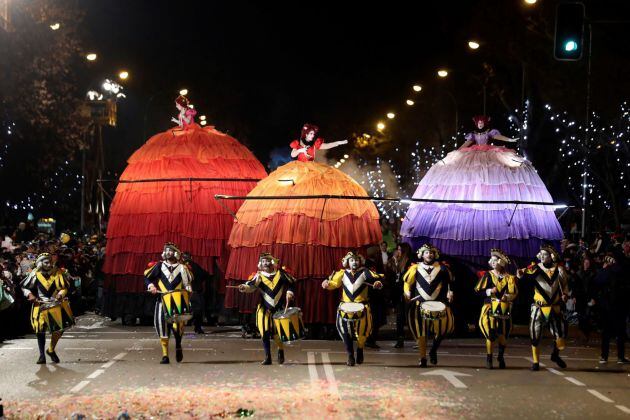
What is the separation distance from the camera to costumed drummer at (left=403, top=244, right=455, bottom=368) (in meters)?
16.1

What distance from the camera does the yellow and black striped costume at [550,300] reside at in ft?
51.8

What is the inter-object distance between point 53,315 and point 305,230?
5.04 metres

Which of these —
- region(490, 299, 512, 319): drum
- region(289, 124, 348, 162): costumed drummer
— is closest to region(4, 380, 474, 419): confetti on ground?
region(490, 299, 512, 319): drum

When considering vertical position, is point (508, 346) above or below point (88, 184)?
below

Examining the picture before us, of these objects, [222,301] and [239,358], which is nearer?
[239,358]

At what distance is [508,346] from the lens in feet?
63.2

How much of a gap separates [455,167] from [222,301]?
5.90 m

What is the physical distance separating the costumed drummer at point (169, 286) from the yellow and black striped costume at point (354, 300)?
226 cm

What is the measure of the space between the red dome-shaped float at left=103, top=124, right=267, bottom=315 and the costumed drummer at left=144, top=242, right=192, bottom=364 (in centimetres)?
555

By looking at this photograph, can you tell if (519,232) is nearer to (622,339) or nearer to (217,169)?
(622,339)

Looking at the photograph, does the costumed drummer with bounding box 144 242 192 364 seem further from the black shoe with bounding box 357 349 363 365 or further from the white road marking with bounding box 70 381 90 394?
the black shoe with bounding box 357 349 363 365

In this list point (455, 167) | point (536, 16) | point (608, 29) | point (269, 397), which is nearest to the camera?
point (269, 397)

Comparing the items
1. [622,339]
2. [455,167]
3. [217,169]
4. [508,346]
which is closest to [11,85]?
[217,169]

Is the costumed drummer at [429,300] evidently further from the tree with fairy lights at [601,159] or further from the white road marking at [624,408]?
Result: the tree with fairy lights at [601,159]
